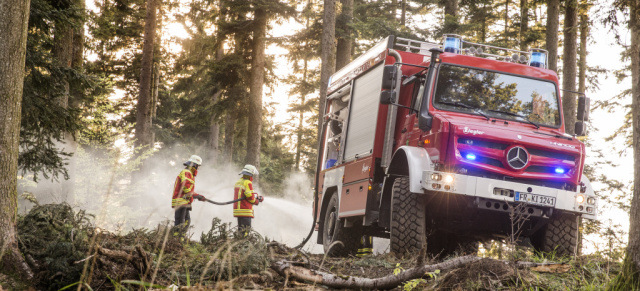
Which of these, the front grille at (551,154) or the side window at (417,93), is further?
the side window at (417,93)

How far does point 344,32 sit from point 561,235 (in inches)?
587

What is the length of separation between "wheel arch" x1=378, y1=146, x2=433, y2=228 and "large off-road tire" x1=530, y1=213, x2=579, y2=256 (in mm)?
1906

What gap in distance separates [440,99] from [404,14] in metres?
26.9

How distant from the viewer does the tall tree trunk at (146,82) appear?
22.2 meters

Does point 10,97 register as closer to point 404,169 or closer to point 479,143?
point 404,169

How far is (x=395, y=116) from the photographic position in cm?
937

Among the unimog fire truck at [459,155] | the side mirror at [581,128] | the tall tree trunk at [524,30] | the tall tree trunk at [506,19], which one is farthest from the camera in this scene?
the tall tree trunk at [506,19]

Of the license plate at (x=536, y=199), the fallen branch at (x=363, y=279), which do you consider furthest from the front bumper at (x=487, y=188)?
the fallen branch at (x=363, y=279)

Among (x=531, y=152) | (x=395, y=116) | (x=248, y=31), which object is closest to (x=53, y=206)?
(x=395, y=116)

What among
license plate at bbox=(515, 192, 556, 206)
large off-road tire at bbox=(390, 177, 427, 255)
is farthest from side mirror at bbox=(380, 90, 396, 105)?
license plate at bbox=(515, 192, 556, 206)

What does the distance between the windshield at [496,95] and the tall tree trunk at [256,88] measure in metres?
14.1

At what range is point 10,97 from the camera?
6.18 m

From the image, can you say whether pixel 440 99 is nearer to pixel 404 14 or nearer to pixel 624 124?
pixel 624 124

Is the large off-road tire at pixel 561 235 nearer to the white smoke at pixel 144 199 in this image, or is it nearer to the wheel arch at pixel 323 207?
the wheel arch at pixel 323 207
